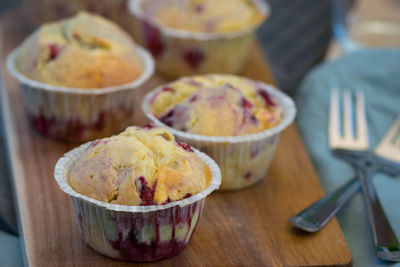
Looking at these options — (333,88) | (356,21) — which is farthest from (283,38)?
(333,88)

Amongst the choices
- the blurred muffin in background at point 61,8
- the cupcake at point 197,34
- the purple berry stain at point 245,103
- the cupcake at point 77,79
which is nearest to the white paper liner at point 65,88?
the cupcake at point 77,79

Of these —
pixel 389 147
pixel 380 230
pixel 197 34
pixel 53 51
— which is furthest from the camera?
pixel 197 34

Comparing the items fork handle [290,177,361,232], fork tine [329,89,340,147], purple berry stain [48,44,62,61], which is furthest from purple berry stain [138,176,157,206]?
fork tine [329,89,340,147]

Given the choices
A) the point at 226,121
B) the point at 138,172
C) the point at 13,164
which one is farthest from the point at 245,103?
the point at 13,164

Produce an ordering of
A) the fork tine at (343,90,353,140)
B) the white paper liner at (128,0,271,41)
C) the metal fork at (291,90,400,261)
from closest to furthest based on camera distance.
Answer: the metal fork at (291,90,400,261), the fork tine at (343,90,353,140), the white paper liner at (128,0,271,41)

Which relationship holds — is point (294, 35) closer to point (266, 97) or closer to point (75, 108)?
point (266, 97)

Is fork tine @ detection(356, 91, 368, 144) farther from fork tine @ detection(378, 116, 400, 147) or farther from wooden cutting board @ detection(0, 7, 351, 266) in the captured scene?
wooden cutting board @ detection(0, 7, 351, 266)
